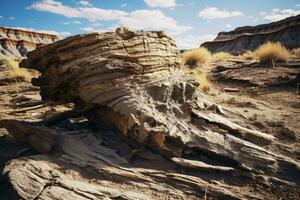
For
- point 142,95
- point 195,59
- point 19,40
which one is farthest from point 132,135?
point 19,40

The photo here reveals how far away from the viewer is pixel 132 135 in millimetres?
4535

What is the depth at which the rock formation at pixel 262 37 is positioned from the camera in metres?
30.2

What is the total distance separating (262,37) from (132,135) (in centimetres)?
3448

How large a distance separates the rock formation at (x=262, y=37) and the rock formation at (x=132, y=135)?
24.3 metres

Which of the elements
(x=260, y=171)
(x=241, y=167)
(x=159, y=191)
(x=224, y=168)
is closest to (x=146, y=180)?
(x=159, y=191)

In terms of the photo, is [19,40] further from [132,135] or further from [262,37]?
[132,135]

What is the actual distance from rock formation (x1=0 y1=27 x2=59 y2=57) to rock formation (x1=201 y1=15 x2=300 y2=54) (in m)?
39.9

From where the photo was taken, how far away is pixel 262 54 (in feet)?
40.5

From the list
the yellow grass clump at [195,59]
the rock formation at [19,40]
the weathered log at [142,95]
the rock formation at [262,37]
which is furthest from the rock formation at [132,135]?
the rock formation at [19,40]

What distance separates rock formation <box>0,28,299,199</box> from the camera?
3.82 m

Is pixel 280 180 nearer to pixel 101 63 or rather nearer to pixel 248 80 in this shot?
pixel 101 63

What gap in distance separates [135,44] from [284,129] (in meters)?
3.14

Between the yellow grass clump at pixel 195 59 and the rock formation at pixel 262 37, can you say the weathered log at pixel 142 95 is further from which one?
the rock formation at pixel 262 37

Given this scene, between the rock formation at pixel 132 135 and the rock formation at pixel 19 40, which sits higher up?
the rock formation at pixel 19 40
